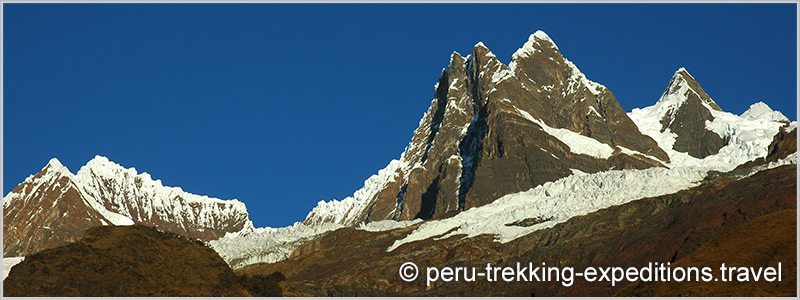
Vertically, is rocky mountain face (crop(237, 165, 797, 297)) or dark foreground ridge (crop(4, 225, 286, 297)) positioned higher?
rocky mountain face (crop(237, 165, 797, 297))

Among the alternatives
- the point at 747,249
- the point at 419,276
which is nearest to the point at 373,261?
the point at 419,276

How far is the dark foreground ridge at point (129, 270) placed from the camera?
339ft

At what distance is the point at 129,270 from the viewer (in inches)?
4183

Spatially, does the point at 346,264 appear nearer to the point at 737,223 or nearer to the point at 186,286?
the point at 737,223

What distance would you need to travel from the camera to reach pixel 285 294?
4729 inches
